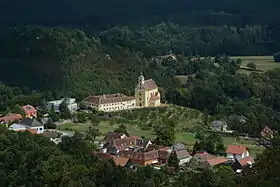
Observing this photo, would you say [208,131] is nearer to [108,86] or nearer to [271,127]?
[271,127]

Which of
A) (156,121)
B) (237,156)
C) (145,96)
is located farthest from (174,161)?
(145,96)

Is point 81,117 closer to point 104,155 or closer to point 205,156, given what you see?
point 104,155

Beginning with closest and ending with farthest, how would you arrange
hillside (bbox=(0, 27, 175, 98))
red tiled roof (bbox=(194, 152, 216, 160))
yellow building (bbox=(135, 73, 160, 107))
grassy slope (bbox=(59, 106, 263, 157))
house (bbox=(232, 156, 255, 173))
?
house (bbox=(232, 156, 255, 173))
red tiled roof (bbox=(194, 152, 216, 160))
grassy slope (bbox=(59, 106, 263, 157))
yellow building (bbox=(135, 73, 160, 107))
hillside (bbox=(0, 27, 175, 98))

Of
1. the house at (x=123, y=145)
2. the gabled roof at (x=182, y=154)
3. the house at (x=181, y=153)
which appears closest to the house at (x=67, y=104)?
the house at (x=123, y=145)

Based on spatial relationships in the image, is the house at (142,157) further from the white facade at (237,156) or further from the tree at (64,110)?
the tree at (64,110)

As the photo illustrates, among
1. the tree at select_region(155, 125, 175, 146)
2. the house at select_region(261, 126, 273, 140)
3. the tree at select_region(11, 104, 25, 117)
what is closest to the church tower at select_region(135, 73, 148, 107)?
the tree at select_region(11, 104, 25, 117)

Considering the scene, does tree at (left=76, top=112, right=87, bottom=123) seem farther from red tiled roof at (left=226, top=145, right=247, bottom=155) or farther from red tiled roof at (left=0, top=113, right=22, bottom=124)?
red tiled roof at (left=226, top=145, right=247, bottom=155)
